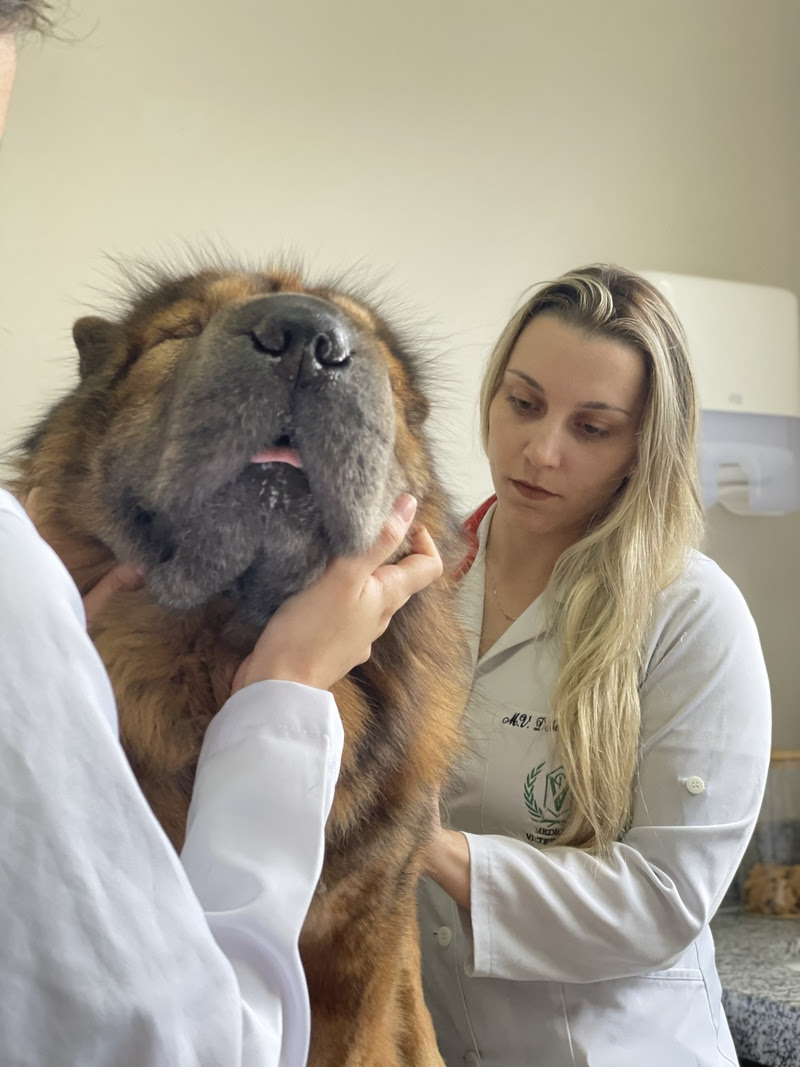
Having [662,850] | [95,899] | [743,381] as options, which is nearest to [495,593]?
[662,850]

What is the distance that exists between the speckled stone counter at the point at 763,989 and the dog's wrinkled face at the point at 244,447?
1333 millimetres

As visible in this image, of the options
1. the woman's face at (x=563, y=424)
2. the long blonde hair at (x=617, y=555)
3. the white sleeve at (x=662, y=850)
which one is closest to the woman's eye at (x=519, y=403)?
the woman's face at (x=563, y=424)

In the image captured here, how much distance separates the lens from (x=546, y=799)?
1352 mm

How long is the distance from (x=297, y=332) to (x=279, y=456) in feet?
0.30

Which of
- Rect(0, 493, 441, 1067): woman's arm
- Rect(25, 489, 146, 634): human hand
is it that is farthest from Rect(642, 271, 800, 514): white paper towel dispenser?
Rect(0, 493, 441, 1067): woman's arm

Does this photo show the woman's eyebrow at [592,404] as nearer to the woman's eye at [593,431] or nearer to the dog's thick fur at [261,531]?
the woman's eye at [593,431]

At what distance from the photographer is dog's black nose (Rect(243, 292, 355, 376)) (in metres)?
0.74

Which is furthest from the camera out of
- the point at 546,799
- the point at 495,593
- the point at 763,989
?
the point at 763,989

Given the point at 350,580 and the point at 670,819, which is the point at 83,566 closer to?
the point at 350,580

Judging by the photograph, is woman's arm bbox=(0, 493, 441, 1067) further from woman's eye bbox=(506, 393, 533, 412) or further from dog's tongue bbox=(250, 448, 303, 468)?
woman's eye bbox=(506, 393, 533, 412)

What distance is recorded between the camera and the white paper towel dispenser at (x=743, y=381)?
256cm

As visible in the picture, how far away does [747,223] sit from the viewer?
300cm

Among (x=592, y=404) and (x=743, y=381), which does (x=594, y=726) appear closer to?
(x=592, y=404)

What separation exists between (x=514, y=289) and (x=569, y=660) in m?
1.56
